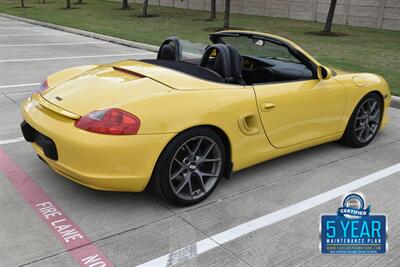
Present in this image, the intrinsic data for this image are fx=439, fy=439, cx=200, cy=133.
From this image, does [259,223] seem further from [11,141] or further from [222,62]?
[11,141]

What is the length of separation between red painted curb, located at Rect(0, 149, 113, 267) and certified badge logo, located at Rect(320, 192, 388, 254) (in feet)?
5.00

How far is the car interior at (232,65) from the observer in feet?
12.4

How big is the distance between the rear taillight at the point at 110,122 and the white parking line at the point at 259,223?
2.88 feet

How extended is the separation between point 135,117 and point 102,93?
0.45 metres

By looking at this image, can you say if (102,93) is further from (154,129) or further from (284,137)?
(284,137)

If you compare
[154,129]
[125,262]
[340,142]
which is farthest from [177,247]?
[340,142]

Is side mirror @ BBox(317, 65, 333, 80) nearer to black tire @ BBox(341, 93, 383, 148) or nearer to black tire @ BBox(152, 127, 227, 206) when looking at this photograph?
black tire @ BBox(341, 93, 383, 148)

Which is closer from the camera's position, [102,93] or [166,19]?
[102,93]

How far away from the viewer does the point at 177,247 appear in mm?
2930

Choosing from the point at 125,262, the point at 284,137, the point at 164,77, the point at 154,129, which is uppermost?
the point at 164,77

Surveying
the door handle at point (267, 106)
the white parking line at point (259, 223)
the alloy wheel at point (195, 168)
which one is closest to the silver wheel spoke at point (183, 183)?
the alloy wheel at point (195, 168)

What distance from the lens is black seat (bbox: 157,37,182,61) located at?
436cm

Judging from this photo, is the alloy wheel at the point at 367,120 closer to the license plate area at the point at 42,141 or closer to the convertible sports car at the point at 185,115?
the convertible sports car at the point at 185,115

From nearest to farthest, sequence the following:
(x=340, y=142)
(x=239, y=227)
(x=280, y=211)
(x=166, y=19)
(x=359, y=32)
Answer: (x=239, y=227) < (x=280, y=211) < (x=340, y=142) < (x=359, y=32) < (x=166, y=19)
